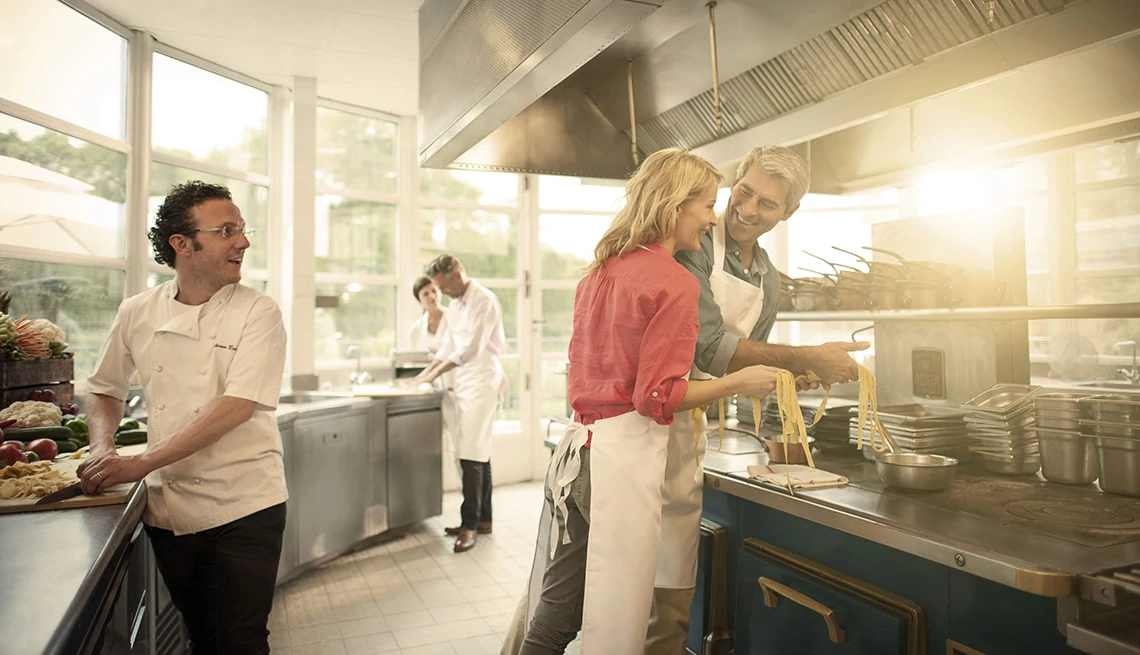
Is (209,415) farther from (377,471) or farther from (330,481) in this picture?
(377,471)

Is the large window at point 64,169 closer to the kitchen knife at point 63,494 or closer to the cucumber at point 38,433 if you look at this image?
the cucumber at point 38,433

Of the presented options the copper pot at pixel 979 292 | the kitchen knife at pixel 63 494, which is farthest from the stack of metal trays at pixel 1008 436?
the kitchen knife at pixel 63 494

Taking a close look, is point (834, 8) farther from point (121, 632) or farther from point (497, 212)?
point (497, 212)

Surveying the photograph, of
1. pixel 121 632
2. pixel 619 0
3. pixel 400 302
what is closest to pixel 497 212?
pixel 400 302

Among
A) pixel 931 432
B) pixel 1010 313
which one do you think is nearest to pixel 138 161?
pixel 931 432

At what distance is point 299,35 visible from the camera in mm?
4316

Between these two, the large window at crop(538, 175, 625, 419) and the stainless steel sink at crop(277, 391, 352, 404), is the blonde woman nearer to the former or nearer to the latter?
the stainless steel sink at crop(277, 391, 352, 404)

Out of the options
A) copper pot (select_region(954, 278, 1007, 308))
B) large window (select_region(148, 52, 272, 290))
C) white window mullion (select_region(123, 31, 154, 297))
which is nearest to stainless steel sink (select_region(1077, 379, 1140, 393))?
copper pot (select_region(954, 278, 1007, 308))

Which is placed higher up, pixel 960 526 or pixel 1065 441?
pixel 1065 441

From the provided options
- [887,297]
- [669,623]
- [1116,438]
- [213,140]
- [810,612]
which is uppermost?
[213,140]

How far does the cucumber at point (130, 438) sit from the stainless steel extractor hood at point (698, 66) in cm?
161

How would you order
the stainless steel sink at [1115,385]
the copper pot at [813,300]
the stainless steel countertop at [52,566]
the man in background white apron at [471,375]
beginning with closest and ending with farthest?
1. the stainless steel countertop at [52,566]
2. the copper pot at [813,300]
3. the stainless steel sink at [1115,385]
4. the man in background white apron at [471,375]

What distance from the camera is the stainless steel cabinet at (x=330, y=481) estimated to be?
396 cm

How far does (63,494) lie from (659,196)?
1554mm
